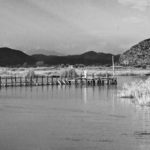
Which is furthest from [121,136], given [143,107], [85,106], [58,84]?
[58,84]

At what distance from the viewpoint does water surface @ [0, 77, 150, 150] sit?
20.4 m

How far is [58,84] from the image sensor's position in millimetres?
72750

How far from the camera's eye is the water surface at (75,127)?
20359mm

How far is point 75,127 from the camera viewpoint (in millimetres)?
25000

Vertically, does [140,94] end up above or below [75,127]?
above

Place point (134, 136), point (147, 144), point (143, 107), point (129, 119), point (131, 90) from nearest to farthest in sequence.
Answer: point (147, 144) → point (134, 136) → point (129, 119) → point (143, 107) → point (131, 90)

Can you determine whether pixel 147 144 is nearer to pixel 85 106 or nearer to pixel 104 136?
pixel 104 136

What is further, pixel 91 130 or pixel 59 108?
pixel 59 108

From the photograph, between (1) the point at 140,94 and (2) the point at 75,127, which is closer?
(2) the point at 75,127

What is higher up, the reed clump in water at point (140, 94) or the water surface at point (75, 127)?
the reed clump in water at point (140, 94)

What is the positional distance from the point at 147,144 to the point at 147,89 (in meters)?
18.8

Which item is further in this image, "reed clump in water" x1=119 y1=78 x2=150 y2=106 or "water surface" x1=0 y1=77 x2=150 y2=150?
"reed clump in water" x1=119 y1=78 x2=150 y2=106

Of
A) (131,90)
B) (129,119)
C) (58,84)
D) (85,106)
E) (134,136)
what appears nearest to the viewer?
(134,136)

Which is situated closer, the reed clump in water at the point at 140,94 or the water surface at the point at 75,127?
the water surface at the point at 75,127
